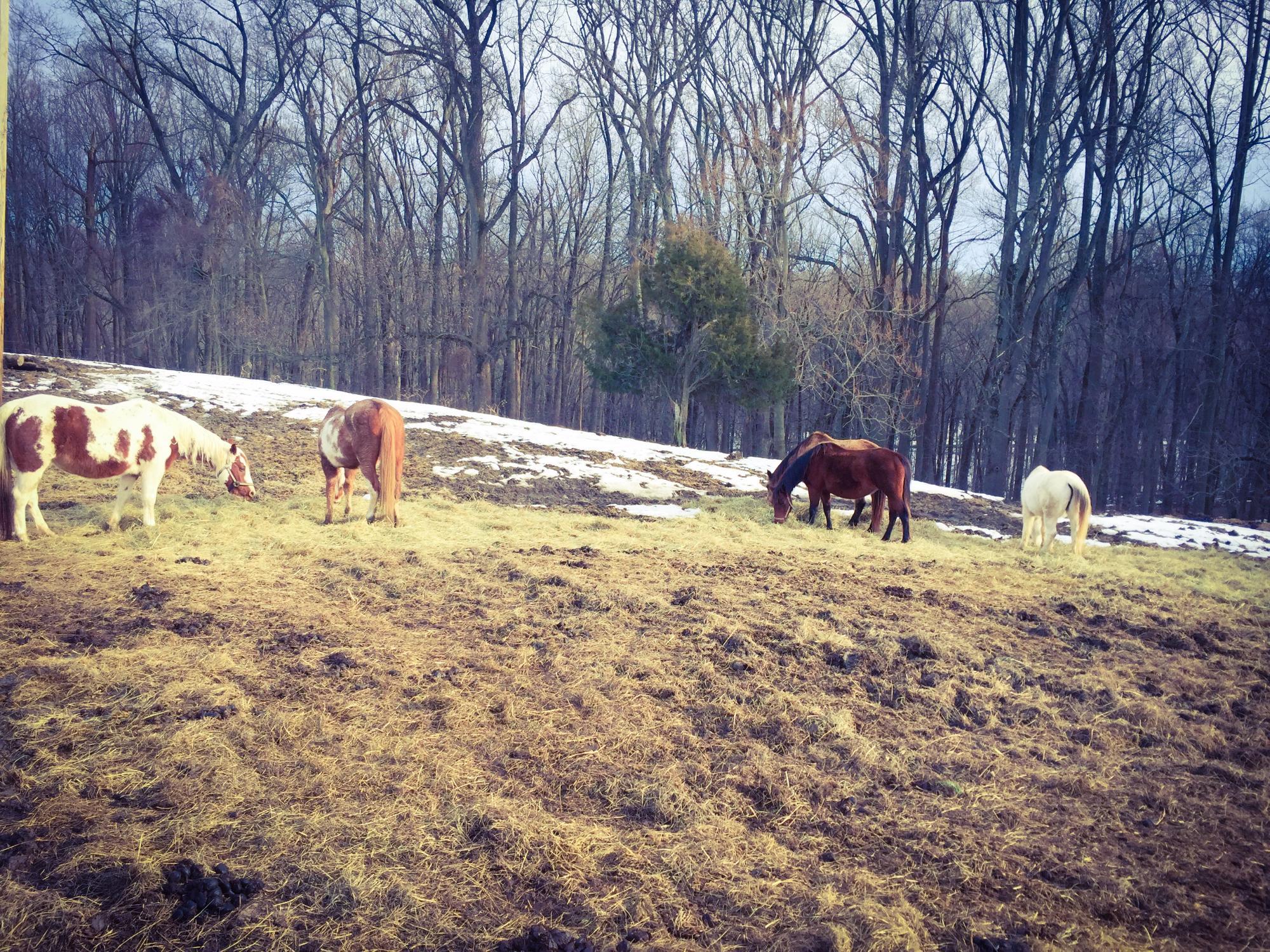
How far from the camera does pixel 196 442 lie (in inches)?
310

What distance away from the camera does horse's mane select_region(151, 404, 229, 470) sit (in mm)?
7574

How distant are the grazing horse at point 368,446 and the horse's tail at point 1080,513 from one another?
8.13 m

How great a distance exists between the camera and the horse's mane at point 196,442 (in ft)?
24.8

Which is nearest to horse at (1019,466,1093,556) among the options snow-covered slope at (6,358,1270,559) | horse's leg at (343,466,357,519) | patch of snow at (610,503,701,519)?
snow-covered slope at (6,358,1270,559)

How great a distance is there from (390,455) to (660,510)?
13.7 feet

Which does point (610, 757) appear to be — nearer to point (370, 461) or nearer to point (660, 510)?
point (370, 461)

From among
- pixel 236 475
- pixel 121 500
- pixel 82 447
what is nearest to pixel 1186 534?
pixel 236 475

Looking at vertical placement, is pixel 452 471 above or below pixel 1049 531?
above

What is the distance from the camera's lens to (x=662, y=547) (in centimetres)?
813

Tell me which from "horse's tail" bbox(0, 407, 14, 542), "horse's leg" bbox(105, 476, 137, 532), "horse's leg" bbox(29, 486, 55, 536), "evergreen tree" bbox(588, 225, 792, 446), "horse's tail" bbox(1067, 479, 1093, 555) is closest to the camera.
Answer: "horse's tail" bbox(0, 407, 14, 542)

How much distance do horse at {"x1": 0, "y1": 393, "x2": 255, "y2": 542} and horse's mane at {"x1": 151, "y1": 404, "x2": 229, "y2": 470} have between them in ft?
0.05

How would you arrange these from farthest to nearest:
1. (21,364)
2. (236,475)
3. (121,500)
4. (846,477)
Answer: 1. (21,364)
2. (846,477)
3. (236,475)
4. (121,500)

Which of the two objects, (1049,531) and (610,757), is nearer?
(610,757)

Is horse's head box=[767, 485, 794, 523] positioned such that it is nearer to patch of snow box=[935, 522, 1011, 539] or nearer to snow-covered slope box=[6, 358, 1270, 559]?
snow-covered slope box=[6, 358, 1270, 559]
